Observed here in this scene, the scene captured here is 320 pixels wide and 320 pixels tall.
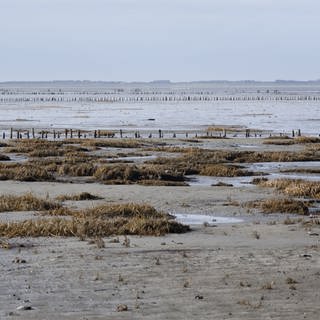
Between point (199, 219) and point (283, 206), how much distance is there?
2.83 m

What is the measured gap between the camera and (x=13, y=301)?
1246cm

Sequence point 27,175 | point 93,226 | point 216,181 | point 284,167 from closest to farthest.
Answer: point 93,226 → point 27,175 → point 216,181 → point 284,167

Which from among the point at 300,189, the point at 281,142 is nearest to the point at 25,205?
the point at 300,189

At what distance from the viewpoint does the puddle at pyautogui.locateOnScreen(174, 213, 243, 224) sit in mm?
21969

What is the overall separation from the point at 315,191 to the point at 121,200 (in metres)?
6.33

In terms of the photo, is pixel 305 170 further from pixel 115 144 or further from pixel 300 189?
pixel 115 144

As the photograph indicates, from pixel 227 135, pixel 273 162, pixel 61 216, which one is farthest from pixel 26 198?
pixel 227 135

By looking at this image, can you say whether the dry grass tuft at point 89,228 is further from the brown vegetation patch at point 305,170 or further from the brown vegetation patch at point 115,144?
the brown vegetation patch at point 115,144

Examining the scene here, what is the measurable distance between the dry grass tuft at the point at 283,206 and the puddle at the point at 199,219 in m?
1.75

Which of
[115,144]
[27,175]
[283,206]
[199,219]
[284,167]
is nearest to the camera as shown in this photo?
[199,219]

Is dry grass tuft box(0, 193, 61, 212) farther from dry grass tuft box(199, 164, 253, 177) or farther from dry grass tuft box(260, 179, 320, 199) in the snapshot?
dry grass tuft box(199, 164, 253, 177)

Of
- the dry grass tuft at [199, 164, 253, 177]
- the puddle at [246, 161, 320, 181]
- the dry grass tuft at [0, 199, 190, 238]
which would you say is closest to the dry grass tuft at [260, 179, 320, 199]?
the puddle at [246, 161, 320, 181]

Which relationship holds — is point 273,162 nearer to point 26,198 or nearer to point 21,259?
point 26,198

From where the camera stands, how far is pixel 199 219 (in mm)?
22547
